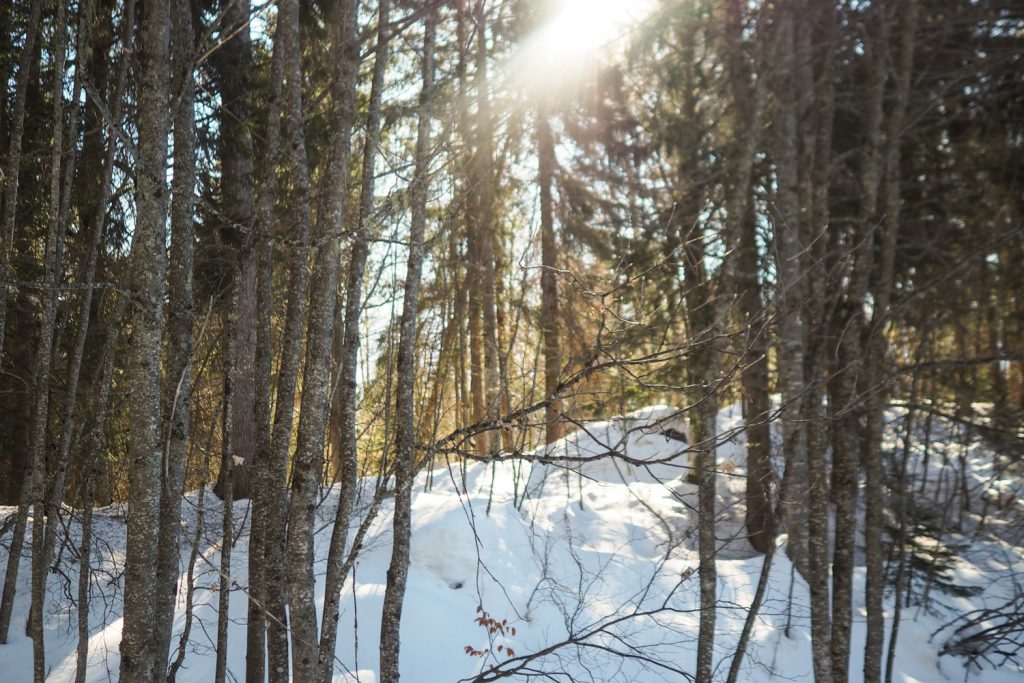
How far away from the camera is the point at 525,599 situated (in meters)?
7.76

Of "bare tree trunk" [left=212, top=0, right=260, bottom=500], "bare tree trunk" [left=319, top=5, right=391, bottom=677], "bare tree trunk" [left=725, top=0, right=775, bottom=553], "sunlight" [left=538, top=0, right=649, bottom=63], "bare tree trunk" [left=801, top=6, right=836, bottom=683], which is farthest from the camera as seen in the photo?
"bare tree trunk" [left=212, top=0, right=260, bottom=500]

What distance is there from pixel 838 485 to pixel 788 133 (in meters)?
4.11

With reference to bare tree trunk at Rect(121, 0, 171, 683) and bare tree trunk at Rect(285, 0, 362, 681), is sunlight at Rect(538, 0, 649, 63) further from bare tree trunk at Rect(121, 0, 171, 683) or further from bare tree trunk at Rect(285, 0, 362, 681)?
bare tree trunk at Rect(121, 0, 171, 683)

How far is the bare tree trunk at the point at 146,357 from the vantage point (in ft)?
9.63

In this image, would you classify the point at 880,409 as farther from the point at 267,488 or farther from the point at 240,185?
the point at 240,185

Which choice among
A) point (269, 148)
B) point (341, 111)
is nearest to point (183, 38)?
point (269, 148)

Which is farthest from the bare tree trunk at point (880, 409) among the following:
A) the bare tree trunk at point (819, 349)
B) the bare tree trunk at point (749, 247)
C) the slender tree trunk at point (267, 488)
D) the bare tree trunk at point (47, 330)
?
the bare tree trunk at point (47, 330)

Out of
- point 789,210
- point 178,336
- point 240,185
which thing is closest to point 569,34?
point 789,210

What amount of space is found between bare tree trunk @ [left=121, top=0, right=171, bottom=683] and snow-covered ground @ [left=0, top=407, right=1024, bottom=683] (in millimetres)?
3027

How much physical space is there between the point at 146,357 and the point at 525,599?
18.9 feet

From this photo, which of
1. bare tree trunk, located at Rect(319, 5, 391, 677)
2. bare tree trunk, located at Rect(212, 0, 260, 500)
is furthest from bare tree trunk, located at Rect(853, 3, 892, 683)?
bare tree trunk, located at Rect(212, 0, 260, 500)

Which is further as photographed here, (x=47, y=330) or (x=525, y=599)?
(x=525, y=599)

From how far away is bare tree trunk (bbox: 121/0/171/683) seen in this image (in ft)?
9.63

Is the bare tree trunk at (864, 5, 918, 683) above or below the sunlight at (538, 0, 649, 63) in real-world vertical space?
below
